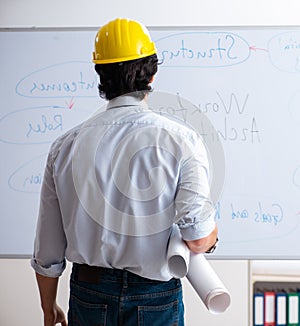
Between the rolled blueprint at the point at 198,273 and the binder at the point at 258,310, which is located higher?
the rolled blueprint at the point at 198,273

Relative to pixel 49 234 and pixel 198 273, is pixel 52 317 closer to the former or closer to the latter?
pixel 49 234

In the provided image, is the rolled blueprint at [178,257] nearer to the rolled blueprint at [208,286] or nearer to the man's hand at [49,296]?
the rolled blueprint at [208,286]

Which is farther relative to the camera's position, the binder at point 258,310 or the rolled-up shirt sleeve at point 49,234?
the binder at point 258,310

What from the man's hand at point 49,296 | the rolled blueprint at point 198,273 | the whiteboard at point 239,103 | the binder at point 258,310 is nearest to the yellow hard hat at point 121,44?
the rolled blueprint at point 198,273

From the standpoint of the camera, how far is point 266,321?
2.55 m

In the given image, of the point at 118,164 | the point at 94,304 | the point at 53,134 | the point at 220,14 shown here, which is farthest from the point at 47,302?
the point at 220,14

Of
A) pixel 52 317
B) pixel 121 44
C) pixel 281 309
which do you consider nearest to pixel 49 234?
pixel 52 317

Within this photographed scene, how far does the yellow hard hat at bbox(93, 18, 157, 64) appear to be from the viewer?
1.40 metres

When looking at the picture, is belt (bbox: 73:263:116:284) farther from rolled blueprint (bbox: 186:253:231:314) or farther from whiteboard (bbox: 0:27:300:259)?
whiteboard (bbox: 0:27:300:259)

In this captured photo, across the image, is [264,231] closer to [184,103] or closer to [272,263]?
[272,263]

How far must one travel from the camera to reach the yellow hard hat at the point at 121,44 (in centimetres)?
140

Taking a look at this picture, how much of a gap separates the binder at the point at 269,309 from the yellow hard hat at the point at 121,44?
4.93 ft

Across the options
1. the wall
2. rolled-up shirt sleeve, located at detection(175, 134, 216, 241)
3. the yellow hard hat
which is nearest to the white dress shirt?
rolled-up shirt sleeve, located at detection(175, 134, 216, 241)

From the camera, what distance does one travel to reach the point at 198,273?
4.40 feet
